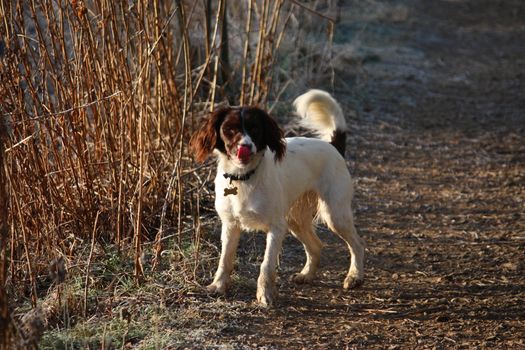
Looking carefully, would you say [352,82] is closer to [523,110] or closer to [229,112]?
[523,110]

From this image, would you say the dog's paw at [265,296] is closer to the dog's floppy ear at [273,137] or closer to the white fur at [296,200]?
the white fur at [296,200]

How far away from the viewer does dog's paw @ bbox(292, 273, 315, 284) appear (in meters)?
4.70

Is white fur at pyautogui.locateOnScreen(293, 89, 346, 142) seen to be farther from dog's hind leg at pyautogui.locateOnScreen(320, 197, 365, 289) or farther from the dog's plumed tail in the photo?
dog's hind leg at pyautogui.locateOnScreen(320, 197, 365, 289)

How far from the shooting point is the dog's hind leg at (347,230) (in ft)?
15.1

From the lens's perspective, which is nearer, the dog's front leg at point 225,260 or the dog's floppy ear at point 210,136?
the dog's floppy ear at point 210,136

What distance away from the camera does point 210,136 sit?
4.11 metres

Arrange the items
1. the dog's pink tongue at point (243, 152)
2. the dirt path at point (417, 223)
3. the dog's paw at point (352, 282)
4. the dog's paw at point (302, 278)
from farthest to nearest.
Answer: the dog's paw at point (302, 278) < the dog's paw at point (352, 282) < the dirt path at point (417, 223) < the dog's pink tongue at point (243, 152)

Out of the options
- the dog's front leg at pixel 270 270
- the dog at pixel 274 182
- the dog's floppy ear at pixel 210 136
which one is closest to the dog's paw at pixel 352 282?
the dog at pixel 274 182

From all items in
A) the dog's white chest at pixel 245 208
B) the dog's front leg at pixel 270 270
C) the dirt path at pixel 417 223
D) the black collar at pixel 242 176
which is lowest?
the dirt path at pixel 417 223

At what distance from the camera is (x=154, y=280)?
4.42m

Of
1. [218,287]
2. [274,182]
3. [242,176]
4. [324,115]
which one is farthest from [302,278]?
[324,115]

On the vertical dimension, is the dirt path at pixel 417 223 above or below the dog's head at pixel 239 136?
below

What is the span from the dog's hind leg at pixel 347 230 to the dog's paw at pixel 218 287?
684 millimetres

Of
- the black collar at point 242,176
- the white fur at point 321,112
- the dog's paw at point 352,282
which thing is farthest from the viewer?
the white fur at point 321,112
